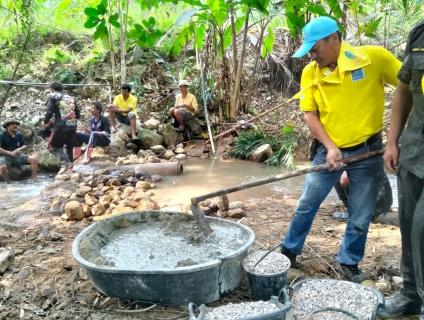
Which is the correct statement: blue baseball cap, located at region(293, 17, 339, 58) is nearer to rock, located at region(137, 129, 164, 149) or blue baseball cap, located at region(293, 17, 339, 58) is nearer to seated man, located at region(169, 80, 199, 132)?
rock, located at region(137, 129, 164, 149)

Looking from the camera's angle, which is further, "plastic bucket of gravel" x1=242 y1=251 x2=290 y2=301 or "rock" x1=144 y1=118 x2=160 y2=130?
"rock" x1=144 y1=118 x2=160 y2=130

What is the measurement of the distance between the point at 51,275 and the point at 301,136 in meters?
5.75

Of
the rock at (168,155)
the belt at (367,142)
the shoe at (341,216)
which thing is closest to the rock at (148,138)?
the rock at (168,155)

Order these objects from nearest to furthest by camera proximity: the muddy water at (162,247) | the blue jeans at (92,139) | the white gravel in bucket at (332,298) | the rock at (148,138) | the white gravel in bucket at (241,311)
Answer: the white gravel in bucket at (241,311) < the white gravel in bucket at (332,298) < the muddy water at (162,247) < the blue jeans at (92,139) < the rock at (148,138)

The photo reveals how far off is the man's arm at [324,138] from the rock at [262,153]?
447 centimetres

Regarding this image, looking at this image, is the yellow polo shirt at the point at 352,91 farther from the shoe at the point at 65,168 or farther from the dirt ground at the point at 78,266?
the shoe at the point at 65,168

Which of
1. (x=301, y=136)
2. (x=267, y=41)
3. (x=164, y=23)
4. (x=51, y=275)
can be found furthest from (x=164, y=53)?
(x=51, y=275)

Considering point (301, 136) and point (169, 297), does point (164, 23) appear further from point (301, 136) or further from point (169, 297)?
point (169, 297)

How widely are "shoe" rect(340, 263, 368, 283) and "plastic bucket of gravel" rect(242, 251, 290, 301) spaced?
1.58 ft

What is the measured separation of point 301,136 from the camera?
7.68 meters

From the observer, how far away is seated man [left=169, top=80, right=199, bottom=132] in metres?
8.41

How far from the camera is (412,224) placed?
202 centimetres

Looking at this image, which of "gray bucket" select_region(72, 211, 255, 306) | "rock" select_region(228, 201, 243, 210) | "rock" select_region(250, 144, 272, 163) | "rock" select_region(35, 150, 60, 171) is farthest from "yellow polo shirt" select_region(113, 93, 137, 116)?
"gray bucket" select_region(72, 211, 255, 306)

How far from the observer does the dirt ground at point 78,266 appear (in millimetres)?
2480
